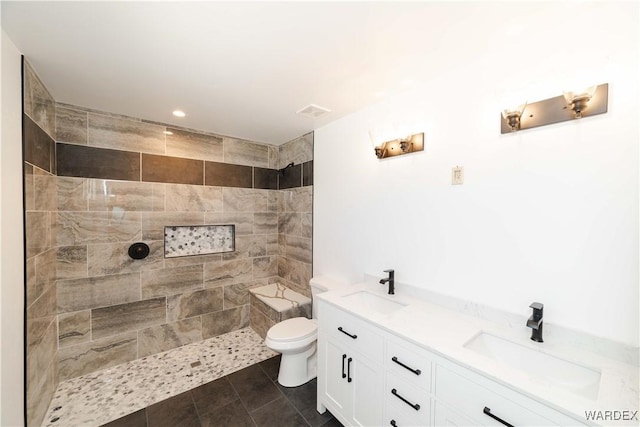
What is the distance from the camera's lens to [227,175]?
3008 mm

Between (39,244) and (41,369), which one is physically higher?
(39,244)

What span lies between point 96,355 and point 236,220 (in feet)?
5.82

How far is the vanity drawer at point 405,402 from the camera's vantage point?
124cm

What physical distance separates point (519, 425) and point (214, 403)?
200 cm

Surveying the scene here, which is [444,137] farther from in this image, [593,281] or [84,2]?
[84,2]

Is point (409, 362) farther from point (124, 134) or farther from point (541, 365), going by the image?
point (124, 134)

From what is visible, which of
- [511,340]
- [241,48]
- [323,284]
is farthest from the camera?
[323,284]

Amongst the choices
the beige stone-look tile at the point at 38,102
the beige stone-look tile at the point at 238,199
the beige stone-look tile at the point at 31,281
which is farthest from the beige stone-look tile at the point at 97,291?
the beige stone-look tile at the point at 38,102

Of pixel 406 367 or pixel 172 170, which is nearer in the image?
pixel 406 367

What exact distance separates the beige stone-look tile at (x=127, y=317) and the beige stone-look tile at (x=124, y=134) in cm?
152

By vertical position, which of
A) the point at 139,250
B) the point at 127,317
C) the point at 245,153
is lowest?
the point at 127,317

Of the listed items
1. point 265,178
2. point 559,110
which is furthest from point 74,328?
point 559,110

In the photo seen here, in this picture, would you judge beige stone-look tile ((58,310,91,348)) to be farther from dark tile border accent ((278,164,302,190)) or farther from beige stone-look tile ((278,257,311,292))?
dark tile border accent ((278,164,302,190))

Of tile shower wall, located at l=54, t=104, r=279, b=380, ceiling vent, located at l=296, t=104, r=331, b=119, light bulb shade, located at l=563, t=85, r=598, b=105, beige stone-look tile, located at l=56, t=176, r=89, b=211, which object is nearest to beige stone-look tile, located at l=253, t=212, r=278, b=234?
tile shower wall, located at l=54, t=104, r=279, b=380
